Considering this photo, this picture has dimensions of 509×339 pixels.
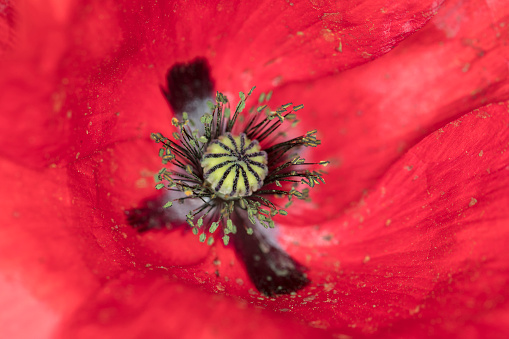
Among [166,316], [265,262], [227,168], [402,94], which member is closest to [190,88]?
[227,168]

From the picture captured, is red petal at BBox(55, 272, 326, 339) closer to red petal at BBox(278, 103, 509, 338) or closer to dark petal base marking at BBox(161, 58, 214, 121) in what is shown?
red petal at BBox(278, 103, 509, 338)

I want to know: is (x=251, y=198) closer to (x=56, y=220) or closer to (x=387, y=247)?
(x=387, y=247)

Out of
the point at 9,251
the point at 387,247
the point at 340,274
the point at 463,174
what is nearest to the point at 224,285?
the point at 340,274

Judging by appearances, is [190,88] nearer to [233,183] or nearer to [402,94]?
[233,183]

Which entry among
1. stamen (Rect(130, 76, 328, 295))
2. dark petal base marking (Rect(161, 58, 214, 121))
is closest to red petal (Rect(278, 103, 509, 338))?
stamen (Rect(130, 76, 328, 295))

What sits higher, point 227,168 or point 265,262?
point 227,168

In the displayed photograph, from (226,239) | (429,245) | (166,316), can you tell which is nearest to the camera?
(166,316)

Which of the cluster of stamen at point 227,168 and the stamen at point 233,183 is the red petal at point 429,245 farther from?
the cluster of stamen at point 227,168
